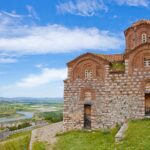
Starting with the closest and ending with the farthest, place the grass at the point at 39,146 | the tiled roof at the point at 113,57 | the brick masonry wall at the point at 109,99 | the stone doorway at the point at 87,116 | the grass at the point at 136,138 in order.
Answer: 1. the grass at the point at 136,138
2. the grass at the point at 39,146
3. the brick masonry wall at the point at 109,99
4. the stone doorway at the point at 87,116
5. the tiled roof at the point at 113,57

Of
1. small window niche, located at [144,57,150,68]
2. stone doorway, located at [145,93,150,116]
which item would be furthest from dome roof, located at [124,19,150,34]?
stone doorway, located at [145,93,150,116]

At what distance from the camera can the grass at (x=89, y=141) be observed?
18667 millimetres

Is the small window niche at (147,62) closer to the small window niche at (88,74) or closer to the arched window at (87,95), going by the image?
the small window niche at (88,74)

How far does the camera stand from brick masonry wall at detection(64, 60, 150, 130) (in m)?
25.2

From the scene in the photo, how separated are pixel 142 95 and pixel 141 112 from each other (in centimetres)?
142

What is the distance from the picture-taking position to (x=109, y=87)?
86.2 ft

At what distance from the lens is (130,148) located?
15.8 m

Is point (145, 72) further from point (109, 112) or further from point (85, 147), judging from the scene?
point (85, 147)

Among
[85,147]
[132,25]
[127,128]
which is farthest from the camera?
[132,25]

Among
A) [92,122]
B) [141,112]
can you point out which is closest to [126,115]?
[141,112]

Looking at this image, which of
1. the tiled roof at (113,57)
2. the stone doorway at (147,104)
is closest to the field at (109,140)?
the stone doorway at (147,104)

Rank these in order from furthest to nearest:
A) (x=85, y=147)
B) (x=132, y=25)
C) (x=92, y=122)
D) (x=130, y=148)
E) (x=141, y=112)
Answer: (x=132, y=25)
(x=92, y=122)
(x=141, y=112)
(x=85, y=147)
(x=130, y=148)

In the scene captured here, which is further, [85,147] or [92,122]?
[92,122]

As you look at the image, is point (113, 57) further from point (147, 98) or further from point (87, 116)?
point (87, 116)
